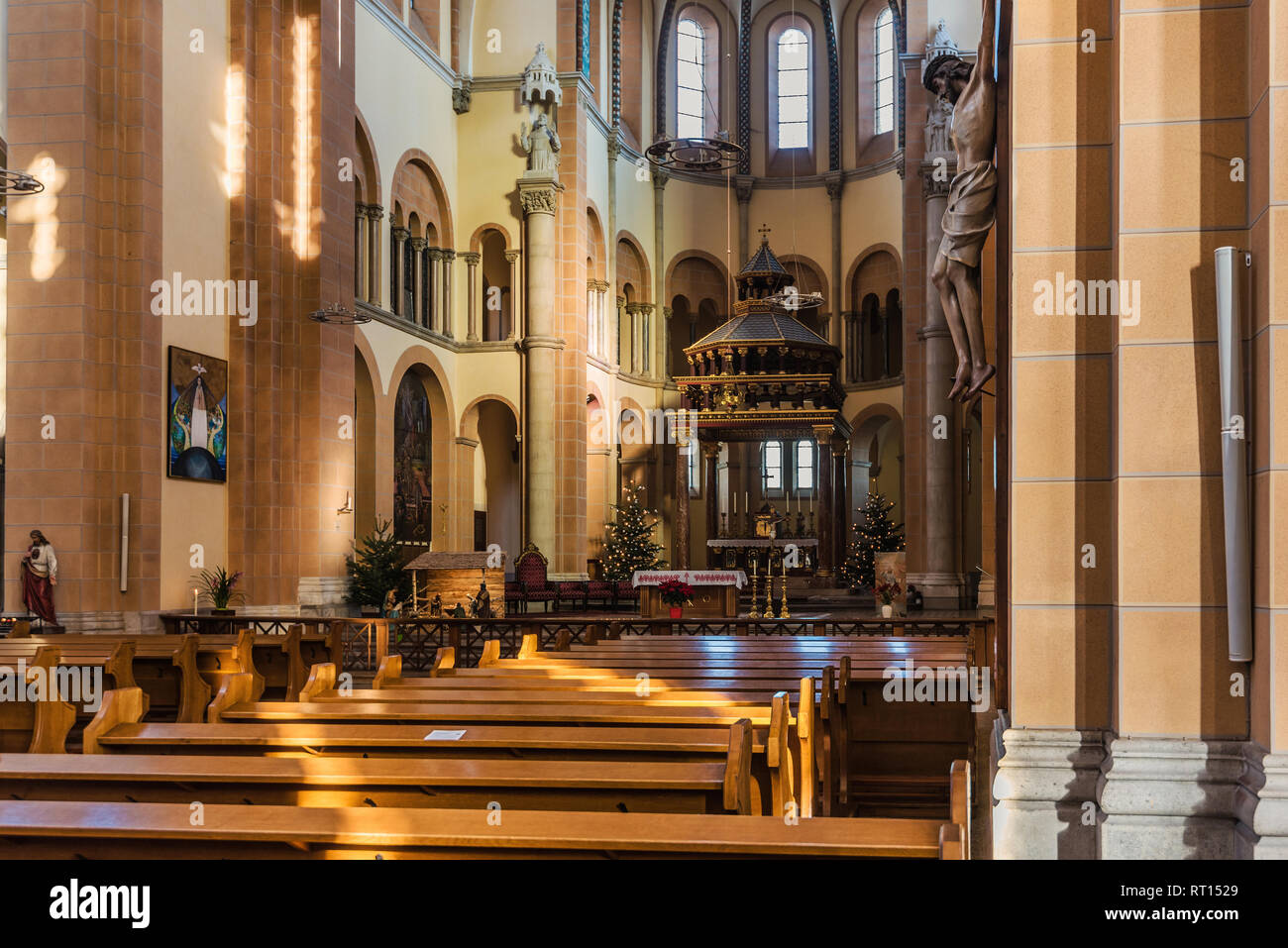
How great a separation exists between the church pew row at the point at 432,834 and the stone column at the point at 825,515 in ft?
70.8

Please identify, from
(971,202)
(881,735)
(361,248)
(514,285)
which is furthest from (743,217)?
(971,202)

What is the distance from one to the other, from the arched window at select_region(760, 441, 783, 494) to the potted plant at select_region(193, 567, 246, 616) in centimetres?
1835

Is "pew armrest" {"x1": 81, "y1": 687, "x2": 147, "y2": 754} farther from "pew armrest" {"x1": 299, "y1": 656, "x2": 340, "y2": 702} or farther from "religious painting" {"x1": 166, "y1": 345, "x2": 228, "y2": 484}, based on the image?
"religious painting" {"x1": 166, "y1": 345, "x2": 228, "y2": 484}

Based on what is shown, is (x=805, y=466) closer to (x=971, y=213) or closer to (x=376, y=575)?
(x=376, y=575)

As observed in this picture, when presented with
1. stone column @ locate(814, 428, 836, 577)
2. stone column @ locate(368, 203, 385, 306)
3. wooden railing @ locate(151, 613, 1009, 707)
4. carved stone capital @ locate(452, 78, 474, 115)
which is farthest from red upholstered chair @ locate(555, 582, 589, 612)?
carved stone capital @ locate(452, 78, 474, 115)

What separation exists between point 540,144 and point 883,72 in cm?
1086

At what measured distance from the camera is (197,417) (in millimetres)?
14852

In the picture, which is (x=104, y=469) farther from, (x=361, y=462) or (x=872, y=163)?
(x=872, y=163)

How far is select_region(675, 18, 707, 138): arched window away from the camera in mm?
32062

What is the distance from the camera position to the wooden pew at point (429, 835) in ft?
10.9

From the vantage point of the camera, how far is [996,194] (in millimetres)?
5645
